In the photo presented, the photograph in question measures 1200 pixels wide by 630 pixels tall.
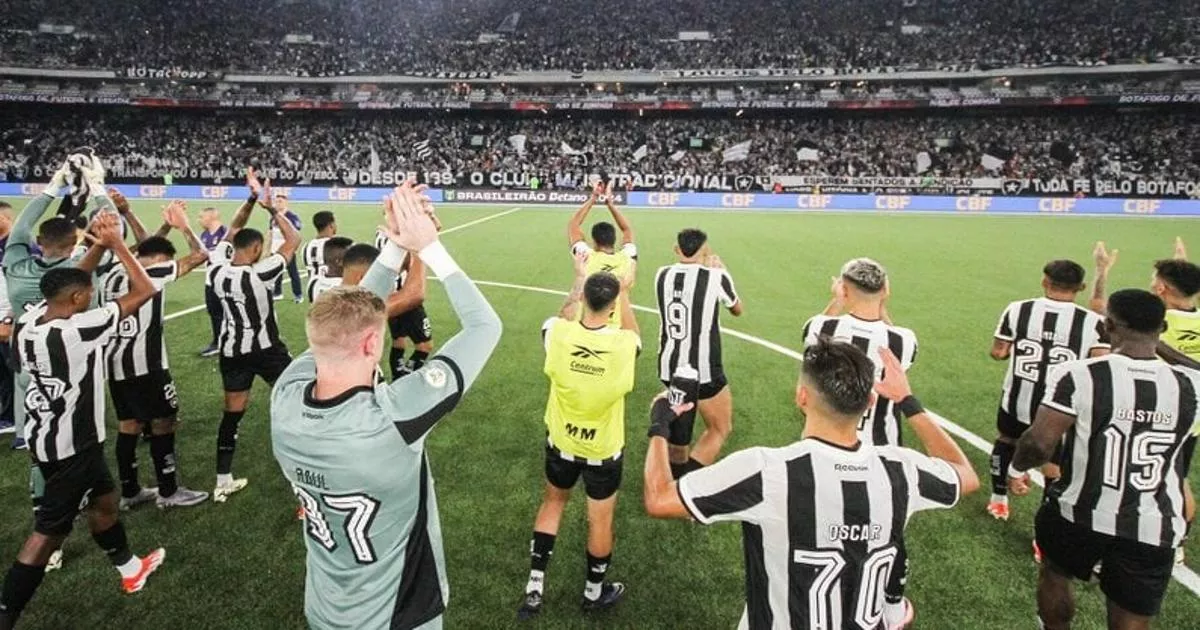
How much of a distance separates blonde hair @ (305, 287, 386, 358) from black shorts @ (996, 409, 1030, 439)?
5811 millimetres

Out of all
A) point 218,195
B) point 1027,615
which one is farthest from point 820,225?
point 218,195

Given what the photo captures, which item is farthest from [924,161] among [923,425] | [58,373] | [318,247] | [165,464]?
[58,373]

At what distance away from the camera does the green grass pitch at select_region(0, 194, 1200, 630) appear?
459cm

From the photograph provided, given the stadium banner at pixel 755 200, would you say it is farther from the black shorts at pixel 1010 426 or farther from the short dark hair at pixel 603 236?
the black shorts at pixel 1010 426

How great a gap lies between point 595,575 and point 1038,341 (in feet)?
14.3

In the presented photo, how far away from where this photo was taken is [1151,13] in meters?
46.0

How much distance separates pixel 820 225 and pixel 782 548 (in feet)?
86.0

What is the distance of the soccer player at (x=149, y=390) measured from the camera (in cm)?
572

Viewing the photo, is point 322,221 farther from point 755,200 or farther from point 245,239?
point 755,200

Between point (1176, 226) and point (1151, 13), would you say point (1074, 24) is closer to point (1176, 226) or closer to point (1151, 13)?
point (1151, 13)

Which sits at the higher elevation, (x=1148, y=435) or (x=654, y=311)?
(x=1148, y=435)

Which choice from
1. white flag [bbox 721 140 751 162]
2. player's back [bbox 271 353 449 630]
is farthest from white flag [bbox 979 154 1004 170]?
player's back [bbox 271 353 449 630]

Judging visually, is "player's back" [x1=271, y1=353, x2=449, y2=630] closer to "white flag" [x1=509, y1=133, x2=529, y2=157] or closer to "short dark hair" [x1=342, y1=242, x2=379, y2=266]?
"short dark hair" [x1=342, y1=242, x2=379, y2=266]

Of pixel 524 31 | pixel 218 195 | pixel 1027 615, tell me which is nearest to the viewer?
pixel 1027 615
